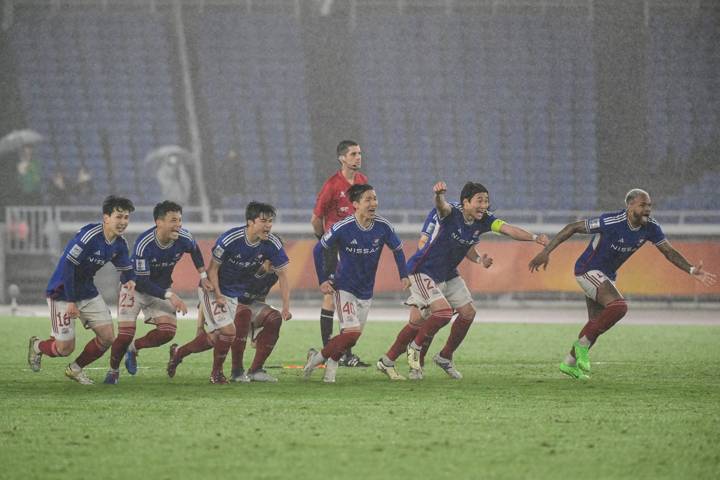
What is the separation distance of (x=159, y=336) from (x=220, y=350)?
928mm

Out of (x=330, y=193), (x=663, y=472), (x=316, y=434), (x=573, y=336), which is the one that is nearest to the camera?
(x=663, y=472)

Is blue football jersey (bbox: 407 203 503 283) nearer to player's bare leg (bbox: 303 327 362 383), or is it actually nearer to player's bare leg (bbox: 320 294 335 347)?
player's bare leg (bbox: 303 327 362 383)

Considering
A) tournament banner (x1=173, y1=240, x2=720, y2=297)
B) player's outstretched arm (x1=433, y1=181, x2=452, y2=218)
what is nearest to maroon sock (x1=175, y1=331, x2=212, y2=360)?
player's outstretched arm (x1=433, y1=181, x2=452, y2=218)

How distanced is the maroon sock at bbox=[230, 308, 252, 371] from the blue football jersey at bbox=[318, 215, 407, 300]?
867 millimetres

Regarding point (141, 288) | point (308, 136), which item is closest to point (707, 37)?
point (308, 136)

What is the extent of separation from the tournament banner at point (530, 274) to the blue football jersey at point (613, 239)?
11657mm

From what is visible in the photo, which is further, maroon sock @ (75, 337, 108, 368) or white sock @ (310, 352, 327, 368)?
white sock @ (310, 352, 327, 368)

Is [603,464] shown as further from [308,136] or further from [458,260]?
[308,136]

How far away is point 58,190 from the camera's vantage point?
27.3 metres

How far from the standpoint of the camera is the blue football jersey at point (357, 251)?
10469mm

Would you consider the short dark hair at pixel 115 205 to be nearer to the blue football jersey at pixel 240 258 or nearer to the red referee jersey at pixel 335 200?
the blue football jersey at pixel 240 258

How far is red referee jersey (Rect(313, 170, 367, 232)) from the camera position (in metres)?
12.1

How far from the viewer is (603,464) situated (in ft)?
20.5

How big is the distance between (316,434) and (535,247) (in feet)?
53.5
